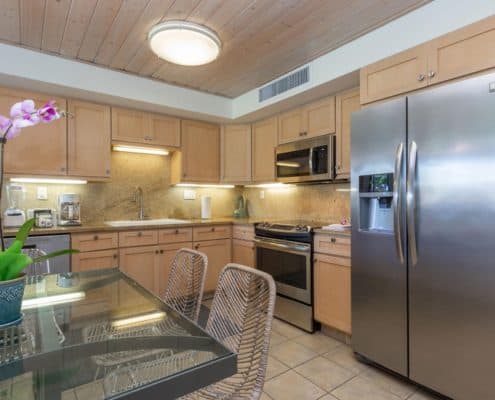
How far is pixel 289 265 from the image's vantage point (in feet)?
9.30

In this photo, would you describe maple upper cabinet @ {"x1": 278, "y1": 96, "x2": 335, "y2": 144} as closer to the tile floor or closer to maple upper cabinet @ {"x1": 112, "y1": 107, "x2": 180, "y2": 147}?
maple upper cabinet @ {"x1": 112, "y1": 107, "x2": 180, "y2": 147}

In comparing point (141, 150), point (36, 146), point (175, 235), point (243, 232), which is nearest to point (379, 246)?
point (243, 232)

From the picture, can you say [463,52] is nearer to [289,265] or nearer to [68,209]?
[289,265]

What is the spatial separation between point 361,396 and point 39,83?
334 centimetres

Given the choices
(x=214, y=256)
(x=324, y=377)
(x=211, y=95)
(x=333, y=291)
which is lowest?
(x=324, y=377)

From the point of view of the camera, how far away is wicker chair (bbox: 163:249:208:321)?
1.53m

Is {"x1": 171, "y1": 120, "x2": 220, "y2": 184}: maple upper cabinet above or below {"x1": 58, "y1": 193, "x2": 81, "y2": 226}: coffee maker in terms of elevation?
above

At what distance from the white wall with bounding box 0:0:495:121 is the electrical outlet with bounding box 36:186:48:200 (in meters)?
0.95

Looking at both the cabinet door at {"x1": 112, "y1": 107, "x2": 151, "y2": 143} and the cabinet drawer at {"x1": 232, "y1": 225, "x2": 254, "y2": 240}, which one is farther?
the cabinet drawer at {"x1": 232, "y1": 225, "x2": 254, "y2": 240}

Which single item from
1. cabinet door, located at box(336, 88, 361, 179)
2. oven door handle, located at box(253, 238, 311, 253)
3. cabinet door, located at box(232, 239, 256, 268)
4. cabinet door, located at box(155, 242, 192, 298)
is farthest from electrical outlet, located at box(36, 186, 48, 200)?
cabinet door, located at box(336, 88, 361, 179)

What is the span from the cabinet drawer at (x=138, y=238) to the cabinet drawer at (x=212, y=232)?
454mm

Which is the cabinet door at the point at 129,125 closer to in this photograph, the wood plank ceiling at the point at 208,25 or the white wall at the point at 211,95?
the white wall at the point at 211,95

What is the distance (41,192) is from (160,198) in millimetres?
1224

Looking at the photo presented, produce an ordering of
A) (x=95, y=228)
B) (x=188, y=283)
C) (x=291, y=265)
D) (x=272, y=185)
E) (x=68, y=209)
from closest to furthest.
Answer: (x=188, y=283) < (x=95, y=228) < (x=291, y=265) < (x=68, y=209) < (x=272, y=185)
